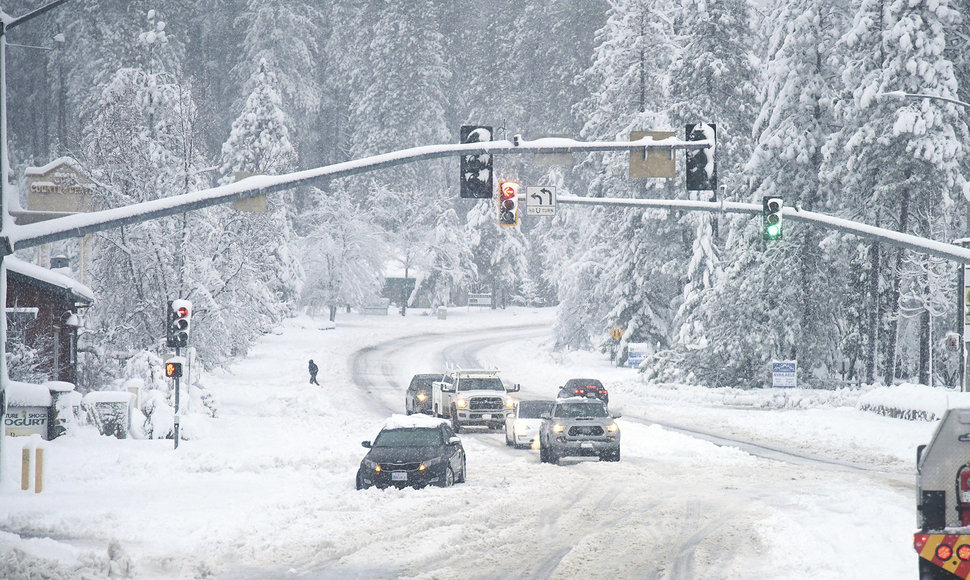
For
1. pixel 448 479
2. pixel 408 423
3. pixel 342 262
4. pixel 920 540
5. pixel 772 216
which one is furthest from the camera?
pixel 342 262

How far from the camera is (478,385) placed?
108 feet

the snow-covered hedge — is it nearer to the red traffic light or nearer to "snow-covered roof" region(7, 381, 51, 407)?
the red traffic light

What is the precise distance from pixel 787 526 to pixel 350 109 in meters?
92.1

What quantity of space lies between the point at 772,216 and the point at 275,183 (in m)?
10.9

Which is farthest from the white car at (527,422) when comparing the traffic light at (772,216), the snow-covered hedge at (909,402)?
the snow-covered hedge at (909,402)

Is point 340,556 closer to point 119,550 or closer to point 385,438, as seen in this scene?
point 119,550

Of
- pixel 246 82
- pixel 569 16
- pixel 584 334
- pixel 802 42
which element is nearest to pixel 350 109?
pixel 246 82

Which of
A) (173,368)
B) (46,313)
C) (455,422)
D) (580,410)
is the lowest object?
(455,422)

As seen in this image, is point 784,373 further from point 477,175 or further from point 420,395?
point 477,175

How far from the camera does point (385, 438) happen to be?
19.9 meters

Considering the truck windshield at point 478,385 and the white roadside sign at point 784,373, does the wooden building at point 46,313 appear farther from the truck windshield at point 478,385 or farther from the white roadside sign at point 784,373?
the white roadside sign at point 784,373

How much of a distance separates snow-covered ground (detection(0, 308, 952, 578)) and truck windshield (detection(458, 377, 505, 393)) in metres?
2.47

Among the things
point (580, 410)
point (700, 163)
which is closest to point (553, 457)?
point (580, 410)

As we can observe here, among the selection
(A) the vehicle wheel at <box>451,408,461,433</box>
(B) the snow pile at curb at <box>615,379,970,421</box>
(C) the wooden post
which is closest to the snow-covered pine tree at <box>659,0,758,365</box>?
(B) the snow pile at curb at <box>615,379,970,421</box>
